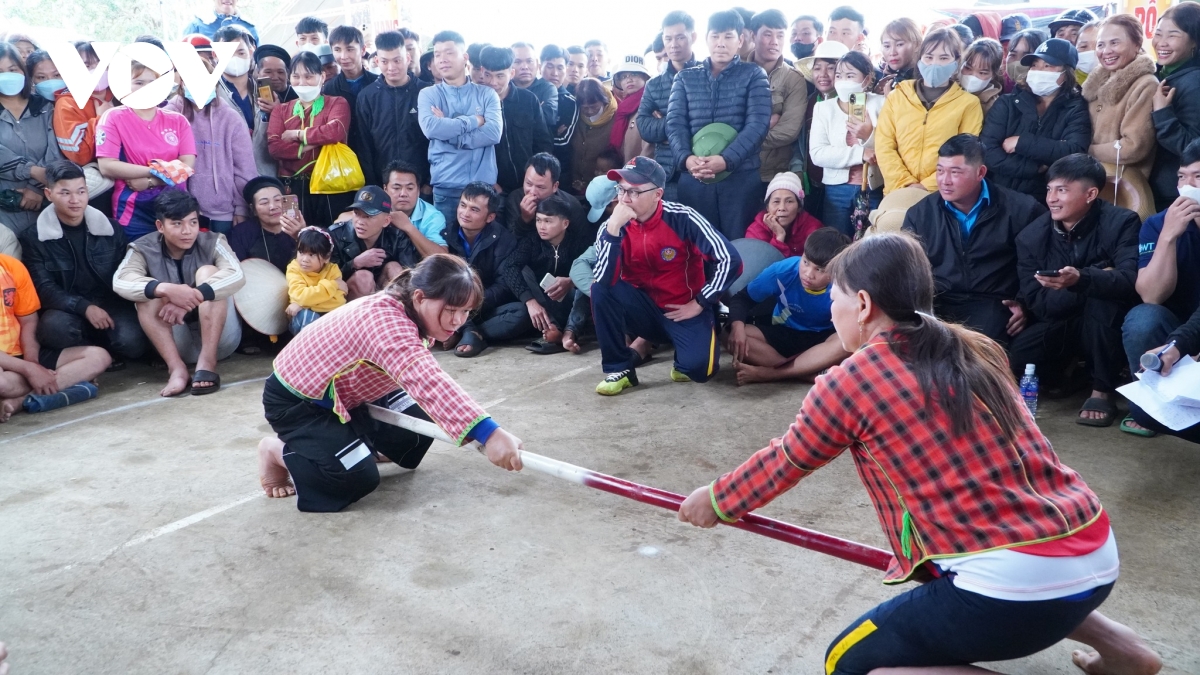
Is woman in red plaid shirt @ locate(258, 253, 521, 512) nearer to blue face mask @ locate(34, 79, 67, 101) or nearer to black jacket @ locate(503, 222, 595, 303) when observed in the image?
black jacket @ locate(503, 222, 595, 303)

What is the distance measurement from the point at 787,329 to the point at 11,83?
4408mm

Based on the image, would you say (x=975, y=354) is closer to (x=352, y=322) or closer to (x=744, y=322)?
(x=352, y=322)

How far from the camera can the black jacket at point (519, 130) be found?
19.5ft

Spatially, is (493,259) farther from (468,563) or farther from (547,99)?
(468,563)

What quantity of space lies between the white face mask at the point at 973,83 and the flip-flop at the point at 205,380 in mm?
4096

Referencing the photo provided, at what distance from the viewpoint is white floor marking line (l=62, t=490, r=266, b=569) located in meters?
2.79

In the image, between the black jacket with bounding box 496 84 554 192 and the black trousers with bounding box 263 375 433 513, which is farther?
the black jacket with bounding box 496 84 554 192

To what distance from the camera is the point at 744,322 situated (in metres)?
4.67

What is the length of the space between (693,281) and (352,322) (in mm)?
2186

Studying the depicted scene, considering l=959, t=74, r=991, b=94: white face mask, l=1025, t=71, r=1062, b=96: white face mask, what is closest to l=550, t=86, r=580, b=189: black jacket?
l=959, t=74, r=991, b=94: white face mask

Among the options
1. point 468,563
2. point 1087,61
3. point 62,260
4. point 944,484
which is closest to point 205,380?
point 62,260

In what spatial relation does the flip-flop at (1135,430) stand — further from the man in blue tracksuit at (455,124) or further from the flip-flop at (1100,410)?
the man in blue tracksuit at (455,124)

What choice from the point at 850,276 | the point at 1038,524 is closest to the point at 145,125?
the point at 850,276

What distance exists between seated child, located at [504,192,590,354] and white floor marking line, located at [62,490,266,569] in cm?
234
